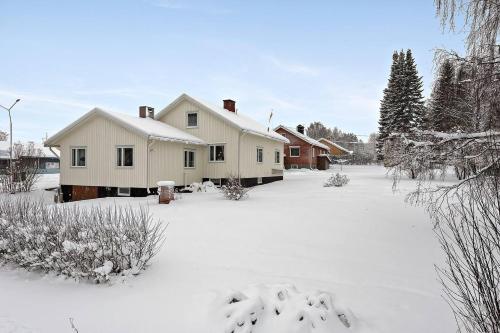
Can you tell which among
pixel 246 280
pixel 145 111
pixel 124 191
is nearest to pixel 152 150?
pixel 124 191

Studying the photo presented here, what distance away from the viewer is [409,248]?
24.7 ft

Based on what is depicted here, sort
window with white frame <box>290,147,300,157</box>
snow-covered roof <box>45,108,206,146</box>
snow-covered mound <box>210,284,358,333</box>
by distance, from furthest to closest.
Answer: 1. window with white frame <box>290,147,300,157</box>
2. snow-covered roof <box>45,108,206,146</box>
3. snow-covered mound <box>210,284,358,333</box>

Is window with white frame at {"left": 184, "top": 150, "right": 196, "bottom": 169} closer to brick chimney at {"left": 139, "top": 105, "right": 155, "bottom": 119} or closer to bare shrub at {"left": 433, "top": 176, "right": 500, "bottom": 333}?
brick chimney at {"left": 139, "top": 105, "right": 155, "bottom": 119}

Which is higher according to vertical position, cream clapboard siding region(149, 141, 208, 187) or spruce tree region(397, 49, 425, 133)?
spruce tree region(397, 49, 425, 133)

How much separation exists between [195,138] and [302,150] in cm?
2353

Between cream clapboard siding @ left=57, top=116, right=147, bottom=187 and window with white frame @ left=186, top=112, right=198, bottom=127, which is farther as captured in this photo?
window with white frame @ left=186, top=112, right=198, bottom=127

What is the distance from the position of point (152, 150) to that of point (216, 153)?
525 cm

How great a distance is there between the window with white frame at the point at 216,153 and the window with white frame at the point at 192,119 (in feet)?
6.43

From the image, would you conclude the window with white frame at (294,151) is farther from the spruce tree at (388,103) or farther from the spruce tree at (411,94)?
the spruce tree at (411,94)

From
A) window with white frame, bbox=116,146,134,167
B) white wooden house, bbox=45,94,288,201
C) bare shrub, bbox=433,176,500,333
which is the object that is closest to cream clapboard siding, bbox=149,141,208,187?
white wooden house, bbox=45,94,288,201

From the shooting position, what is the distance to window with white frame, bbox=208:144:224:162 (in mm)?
21609

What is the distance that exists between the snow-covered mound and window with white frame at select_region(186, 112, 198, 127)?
1854 cm

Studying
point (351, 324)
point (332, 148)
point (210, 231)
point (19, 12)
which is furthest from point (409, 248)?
point (332, 148)

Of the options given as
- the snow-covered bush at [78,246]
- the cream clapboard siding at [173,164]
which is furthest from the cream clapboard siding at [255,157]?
the snow-covered bush at [78,246]
